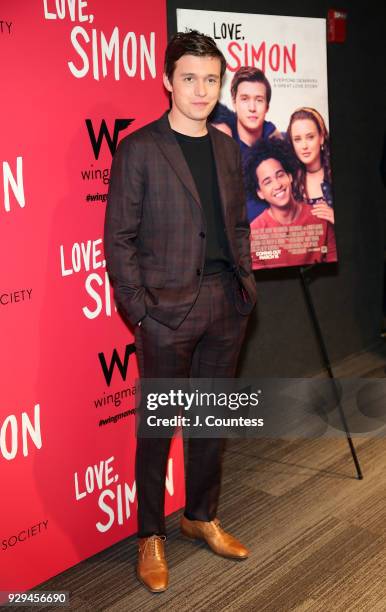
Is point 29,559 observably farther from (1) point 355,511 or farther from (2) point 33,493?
(1) point 355,511

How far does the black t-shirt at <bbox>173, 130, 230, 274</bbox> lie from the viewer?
2.22 metres

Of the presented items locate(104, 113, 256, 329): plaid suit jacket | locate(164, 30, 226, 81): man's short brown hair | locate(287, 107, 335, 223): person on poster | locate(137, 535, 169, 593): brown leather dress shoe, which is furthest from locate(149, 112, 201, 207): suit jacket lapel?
locate(137, 535, 169, 593): brown leather dress shoe

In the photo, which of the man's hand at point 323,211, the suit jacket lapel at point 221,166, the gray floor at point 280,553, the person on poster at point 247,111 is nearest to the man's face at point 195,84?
the suit jacket lapel at point 221,166

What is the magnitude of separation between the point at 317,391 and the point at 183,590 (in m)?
2.05

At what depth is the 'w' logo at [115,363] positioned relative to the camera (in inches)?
97.3

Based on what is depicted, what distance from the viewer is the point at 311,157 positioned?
9.84 feet

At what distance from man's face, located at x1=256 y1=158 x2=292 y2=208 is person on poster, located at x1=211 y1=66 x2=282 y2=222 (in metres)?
0.08

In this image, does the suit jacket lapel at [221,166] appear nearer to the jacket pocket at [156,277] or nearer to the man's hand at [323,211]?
the jacket pocket at [156,277]

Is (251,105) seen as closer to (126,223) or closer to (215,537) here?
(126,223)

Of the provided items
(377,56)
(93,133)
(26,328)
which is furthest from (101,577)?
(377,56)

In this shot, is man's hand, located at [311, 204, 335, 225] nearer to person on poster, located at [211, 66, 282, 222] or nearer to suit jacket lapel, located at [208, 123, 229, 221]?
person on poster, located at [211, 66, 282, 222]

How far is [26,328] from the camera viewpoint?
219 cm

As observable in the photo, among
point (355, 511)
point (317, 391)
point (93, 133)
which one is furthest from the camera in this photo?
point (317, 391)

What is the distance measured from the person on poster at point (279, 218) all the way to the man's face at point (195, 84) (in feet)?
2.50
